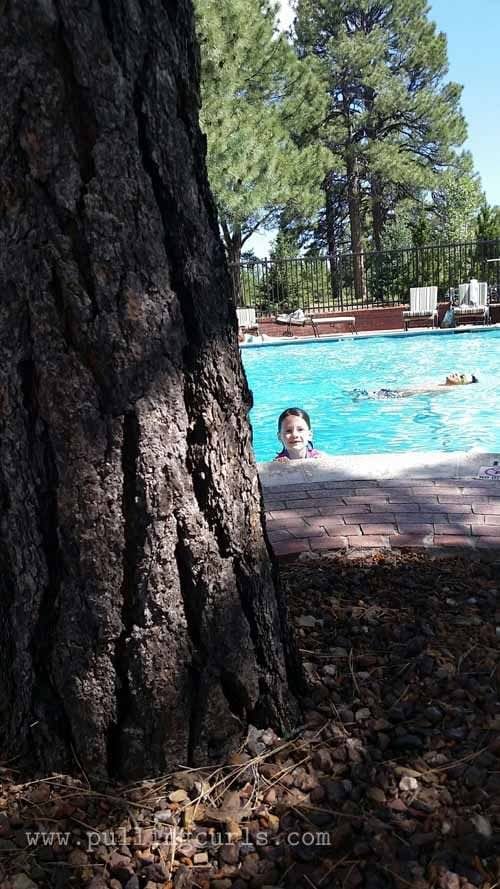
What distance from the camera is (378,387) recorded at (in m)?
11.9

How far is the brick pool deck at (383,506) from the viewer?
9.64 feet

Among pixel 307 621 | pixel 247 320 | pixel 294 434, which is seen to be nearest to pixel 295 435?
pixel 294 434

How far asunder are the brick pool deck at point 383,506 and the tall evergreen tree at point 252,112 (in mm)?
15431

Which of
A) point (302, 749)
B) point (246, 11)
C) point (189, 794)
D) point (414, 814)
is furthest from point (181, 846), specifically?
point (246, 11)

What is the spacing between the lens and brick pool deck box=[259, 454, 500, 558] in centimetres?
294

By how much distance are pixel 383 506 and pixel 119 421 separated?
2290mm

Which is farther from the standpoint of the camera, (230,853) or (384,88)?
(384,88)

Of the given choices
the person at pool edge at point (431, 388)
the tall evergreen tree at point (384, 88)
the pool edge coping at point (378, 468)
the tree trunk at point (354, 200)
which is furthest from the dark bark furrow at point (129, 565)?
the tree trunk at point (354, 200)

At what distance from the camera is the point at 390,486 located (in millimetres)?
3760

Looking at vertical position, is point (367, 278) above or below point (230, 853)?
above

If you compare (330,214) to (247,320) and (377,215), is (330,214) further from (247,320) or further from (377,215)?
(247,320)

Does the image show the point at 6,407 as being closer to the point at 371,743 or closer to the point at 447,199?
the point at 371,743

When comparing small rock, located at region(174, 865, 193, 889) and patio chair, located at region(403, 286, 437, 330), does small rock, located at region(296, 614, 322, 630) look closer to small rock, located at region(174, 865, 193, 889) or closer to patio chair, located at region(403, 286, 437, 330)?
small rock, located at region(174, 865, 193, 889)

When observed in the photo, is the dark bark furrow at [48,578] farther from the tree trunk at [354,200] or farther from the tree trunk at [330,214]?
the tree trunk at [330,214]
